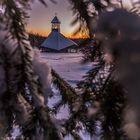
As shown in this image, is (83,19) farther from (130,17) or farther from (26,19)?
(130,17)

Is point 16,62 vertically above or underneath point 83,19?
underneath

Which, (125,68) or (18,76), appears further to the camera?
(18,76)

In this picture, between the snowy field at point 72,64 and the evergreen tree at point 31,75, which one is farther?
the snowy field at point 72,64

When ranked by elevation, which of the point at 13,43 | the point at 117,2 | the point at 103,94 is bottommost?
the point at 103,94

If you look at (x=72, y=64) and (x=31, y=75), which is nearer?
(x=31, y=75)

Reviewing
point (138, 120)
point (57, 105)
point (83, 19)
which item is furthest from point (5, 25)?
point (57, 105)

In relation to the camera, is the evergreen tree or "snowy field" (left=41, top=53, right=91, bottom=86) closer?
the evergreen tree

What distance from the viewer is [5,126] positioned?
3.33ft

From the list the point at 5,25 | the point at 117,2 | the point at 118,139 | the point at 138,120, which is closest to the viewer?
the point at 138,120

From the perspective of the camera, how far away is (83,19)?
98 cm

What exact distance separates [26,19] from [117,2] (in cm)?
34

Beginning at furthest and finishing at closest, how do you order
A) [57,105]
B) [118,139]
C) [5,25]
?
1. [57,105]
2. [5,25]
3. [118,139]

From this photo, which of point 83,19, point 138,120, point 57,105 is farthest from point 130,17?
point 57,105

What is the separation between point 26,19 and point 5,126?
343mm
